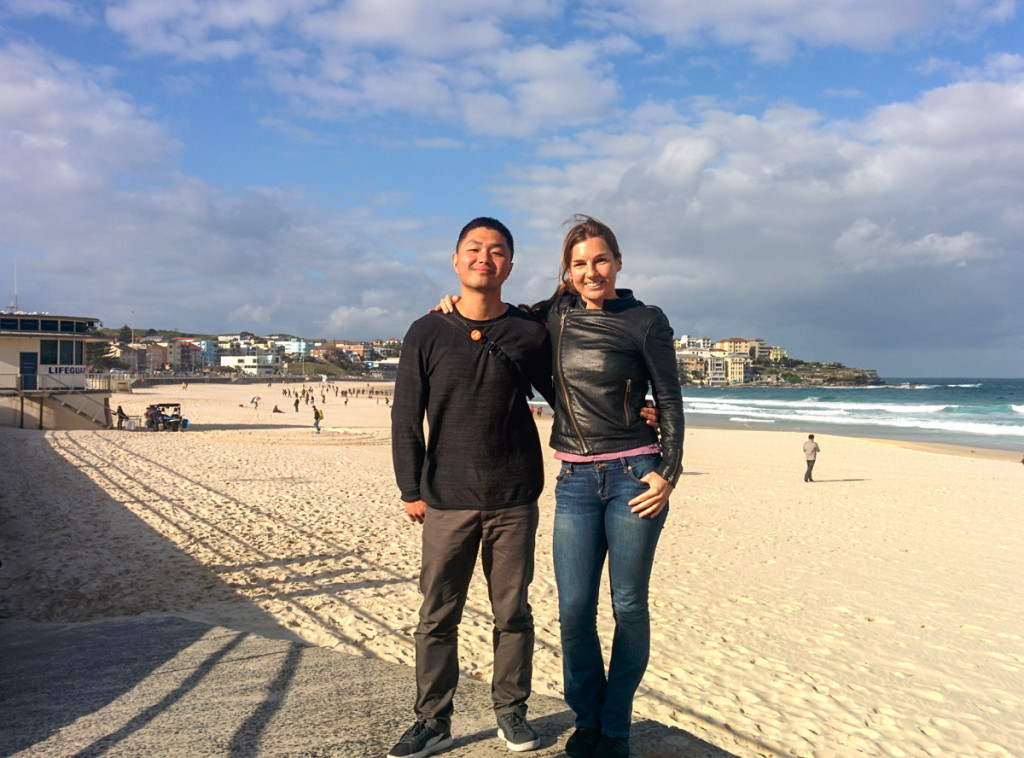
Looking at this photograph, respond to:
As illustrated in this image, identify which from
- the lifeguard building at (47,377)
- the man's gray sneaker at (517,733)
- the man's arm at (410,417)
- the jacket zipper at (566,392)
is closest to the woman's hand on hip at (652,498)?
the jacket zipper at (566,392)

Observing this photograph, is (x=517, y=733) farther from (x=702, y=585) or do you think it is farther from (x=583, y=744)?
(x=702, y=585)

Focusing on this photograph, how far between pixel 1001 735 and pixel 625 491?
358 centimetres

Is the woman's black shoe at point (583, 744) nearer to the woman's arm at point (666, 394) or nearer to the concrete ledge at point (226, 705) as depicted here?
the concrete ledge at point (226, 705)

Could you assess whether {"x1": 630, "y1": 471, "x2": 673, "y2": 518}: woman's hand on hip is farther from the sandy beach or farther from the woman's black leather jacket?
the sandy beach

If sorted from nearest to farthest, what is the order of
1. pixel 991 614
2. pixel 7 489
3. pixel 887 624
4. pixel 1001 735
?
pixel 1001 735 → pixel 887 624 → pixel 991 614 → pixel 7 489

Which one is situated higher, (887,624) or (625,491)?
(625,491)

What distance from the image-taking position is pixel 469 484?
8.59 feet

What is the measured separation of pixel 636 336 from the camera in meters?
2.59

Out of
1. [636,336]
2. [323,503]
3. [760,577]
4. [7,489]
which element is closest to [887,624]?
[760,577]

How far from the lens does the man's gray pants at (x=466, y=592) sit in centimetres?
265

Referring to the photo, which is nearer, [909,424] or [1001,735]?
[1001,735]

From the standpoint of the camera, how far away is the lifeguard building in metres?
22.5

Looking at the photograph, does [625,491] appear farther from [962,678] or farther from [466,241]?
[962,678]

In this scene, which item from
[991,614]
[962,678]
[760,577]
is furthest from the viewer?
[760,577]
